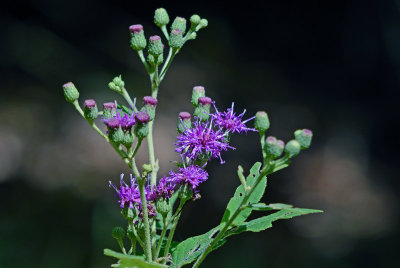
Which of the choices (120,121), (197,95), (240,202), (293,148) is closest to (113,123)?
(120,121)

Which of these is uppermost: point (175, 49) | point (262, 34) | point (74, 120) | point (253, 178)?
point (262, 34)

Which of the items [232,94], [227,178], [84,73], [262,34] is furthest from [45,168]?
[262,34]

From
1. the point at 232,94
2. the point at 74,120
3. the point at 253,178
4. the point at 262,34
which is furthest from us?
the point at 262,34

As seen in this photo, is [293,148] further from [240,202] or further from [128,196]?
[128,196]

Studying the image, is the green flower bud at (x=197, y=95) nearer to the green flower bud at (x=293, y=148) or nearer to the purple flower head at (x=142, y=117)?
the purple flower head at (x=142, y=117)

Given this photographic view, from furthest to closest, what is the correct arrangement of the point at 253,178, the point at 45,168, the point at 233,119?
the point at 45,168
the point at 233,119
the point at 253,178

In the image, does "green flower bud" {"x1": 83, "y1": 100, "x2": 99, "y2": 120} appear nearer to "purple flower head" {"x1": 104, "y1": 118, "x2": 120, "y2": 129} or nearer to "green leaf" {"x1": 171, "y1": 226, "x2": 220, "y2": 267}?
"purple flower head" {"x1": 104, "y1": 118, "x2": 120, "y2": 129}

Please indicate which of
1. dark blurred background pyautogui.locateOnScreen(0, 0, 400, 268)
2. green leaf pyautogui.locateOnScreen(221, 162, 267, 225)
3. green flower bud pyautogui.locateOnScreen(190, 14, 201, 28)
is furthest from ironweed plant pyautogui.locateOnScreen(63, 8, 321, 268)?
dark blurred background pyautogui.locateOnScreen(0, 0, 400, 268)

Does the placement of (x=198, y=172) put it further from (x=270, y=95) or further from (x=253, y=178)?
(x=270, y=95)
